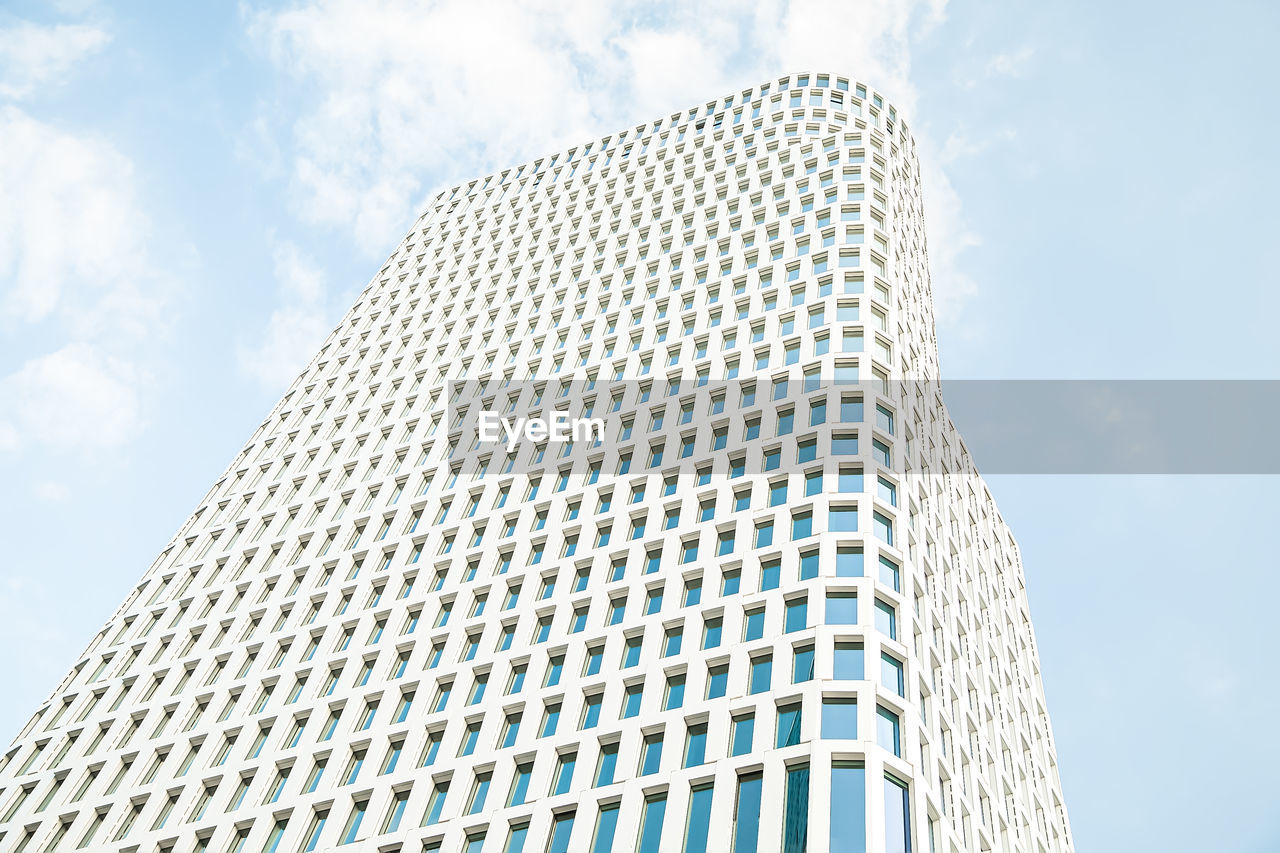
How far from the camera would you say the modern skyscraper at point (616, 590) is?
133 ft

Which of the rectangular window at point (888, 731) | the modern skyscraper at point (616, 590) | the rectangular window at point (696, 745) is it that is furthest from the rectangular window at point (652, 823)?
the rectangular window at point (888, 731)

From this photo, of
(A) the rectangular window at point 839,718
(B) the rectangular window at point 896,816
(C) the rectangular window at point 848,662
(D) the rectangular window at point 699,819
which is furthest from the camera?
(C) the rectangular window at point 848,662

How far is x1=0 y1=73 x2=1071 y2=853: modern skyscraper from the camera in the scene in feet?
133

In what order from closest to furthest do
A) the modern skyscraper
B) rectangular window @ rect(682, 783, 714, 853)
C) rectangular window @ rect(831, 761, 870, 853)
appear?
rectangular window @ rect(831, 761, 870, 853), rectangular window @ rect(682, 783, 714, 853), the modern skyscraper

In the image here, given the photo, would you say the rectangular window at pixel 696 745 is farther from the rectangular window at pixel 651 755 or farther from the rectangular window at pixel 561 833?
the rectangular window at pixel 561 833

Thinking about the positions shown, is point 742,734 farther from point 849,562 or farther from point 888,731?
point 849,562

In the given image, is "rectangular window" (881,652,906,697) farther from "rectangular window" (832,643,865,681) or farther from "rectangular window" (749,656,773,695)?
"rectangular window" (749,656,773,695)

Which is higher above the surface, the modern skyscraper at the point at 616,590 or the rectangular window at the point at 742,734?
the modern skyscraper at the point at 616,590

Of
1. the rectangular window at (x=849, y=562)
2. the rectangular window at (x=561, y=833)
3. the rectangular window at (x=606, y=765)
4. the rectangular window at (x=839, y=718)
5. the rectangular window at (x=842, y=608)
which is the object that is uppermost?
the rectangular window at (x=849, y=562)

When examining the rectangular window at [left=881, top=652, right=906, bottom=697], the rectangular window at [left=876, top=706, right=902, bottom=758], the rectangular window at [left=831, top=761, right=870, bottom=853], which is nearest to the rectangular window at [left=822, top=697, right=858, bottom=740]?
the rectangular window at [left=876, top=706, right=902, bottom=758]

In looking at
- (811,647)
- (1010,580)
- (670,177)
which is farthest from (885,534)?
(670,177)

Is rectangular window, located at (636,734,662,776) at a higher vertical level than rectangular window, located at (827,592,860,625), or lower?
lower

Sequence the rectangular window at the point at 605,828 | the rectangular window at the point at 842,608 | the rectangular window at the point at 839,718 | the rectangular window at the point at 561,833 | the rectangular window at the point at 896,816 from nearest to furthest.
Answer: the rectangular window at the point at 896,816
the rectangular window at the point at 839,718
the rectangular window at the point at 605,828
the rectangular window at the point at 561,833
the rectangular window at the point at 842,608

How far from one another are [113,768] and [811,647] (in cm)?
3384
